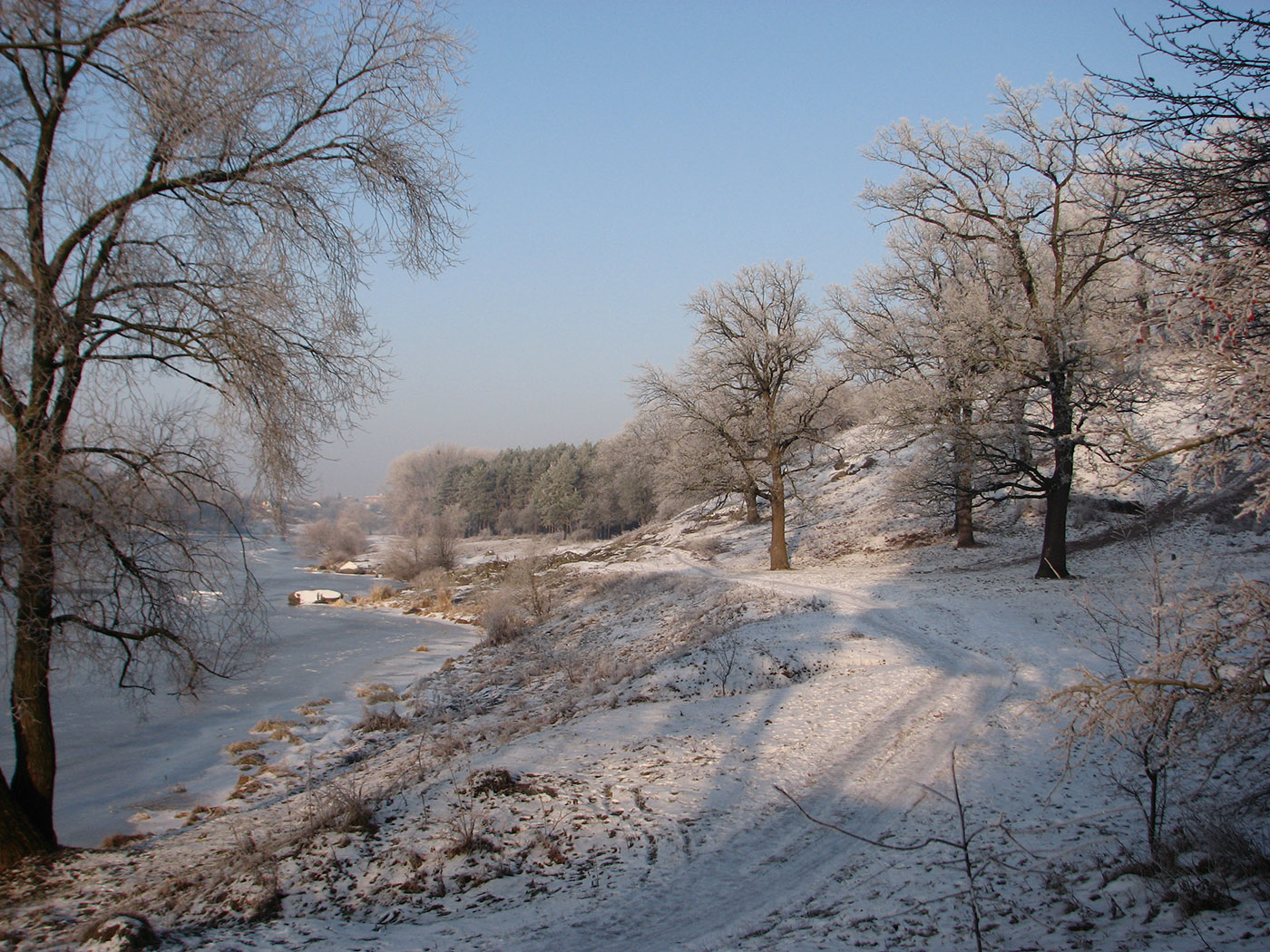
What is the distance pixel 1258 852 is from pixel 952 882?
185cm

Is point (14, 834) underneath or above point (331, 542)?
underneath

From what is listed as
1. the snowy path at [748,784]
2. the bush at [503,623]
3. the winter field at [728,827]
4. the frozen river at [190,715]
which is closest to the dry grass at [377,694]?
the frozen river at [190,715]

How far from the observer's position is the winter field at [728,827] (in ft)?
14.9

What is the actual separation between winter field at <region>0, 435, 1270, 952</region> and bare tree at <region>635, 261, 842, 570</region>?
9.51 m

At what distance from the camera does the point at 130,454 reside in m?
6.12

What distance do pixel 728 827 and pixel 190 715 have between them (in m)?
15.1

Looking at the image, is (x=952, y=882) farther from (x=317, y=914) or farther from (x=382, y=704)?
(x=382, y=704)

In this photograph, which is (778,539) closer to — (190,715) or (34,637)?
(190,715)

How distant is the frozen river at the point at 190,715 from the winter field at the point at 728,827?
0.67 m

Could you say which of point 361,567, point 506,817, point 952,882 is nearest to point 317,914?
point 506,817

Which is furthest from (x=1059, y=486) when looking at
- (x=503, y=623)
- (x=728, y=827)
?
(x=503, y=623)

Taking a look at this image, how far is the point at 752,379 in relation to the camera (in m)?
23.1

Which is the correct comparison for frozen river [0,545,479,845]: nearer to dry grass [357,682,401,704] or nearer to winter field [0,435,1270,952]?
dry grass [357,682,401,704]

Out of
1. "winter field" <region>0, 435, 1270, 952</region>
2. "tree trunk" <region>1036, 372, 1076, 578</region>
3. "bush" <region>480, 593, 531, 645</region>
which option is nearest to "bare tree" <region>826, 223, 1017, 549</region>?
"tree trunk" <region>1036, 372, 1076, 578</region>
